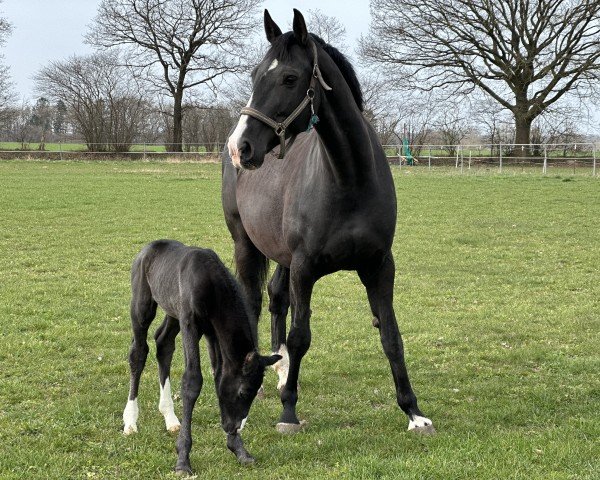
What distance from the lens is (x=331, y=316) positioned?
883 cm

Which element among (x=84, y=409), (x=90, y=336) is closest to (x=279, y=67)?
(x=84, y=409)

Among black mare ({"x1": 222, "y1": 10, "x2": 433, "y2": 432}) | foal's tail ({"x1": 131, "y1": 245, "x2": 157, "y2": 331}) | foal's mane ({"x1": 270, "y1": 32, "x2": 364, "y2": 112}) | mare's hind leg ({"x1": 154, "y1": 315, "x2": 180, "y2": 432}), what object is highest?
foal's mane ({"x1": 270, "y1": 32, "x2": 364, "y2": 112})

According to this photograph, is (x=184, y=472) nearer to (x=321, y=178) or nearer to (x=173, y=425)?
(x=173, y=425)

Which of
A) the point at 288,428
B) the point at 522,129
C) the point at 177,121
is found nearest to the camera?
the point at 288,428

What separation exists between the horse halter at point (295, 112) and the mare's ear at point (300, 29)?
0.31 feet

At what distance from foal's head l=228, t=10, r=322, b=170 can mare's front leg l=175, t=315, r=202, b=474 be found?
117 cm

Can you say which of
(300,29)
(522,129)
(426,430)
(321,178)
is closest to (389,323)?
(426,430)

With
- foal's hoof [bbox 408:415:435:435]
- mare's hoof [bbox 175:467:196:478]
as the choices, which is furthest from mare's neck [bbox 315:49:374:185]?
mare's hoof [bbox 175:467:196:478]

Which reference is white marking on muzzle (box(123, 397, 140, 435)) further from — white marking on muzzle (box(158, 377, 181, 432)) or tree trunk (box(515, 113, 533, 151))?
tree trunk (box(515, 113, 533, 151))

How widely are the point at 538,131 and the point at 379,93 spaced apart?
1316 cm

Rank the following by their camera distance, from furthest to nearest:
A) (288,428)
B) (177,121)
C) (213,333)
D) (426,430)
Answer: (177,121) < (288,428) < (426,430) < (213,333)

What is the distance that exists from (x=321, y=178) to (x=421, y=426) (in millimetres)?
1986

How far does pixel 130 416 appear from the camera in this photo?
5.10m

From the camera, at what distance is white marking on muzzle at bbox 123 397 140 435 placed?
5.01m
